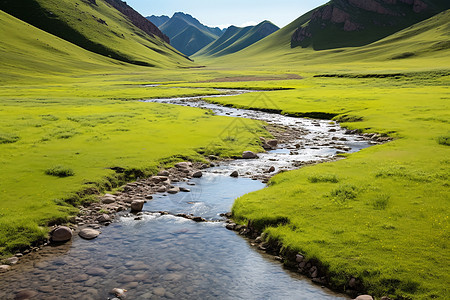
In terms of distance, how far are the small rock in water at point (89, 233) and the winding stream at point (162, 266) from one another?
29 cm

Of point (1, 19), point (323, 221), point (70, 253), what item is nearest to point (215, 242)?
point (323, 221)

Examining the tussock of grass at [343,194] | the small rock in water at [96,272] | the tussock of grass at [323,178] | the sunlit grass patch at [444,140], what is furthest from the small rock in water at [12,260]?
the sunlit grass patch at [444,140]

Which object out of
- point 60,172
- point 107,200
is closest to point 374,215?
point 107,200

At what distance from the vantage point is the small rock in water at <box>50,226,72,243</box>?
15.8 m

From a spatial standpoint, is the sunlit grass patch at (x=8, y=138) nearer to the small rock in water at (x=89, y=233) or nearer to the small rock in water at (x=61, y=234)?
the small rock in water at (x=61, y=234)

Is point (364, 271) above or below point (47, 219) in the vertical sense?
above

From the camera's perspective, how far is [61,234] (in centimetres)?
1589

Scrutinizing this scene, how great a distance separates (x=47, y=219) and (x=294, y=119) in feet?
145

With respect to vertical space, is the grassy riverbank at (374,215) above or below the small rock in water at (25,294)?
above

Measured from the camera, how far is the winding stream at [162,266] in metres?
12.2

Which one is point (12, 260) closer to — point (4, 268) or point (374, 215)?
point (4, 268)

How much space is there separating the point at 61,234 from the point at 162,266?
18.8 ft

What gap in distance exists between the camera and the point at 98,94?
88.7 m

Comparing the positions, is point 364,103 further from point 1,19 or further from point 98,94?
point 1,19
